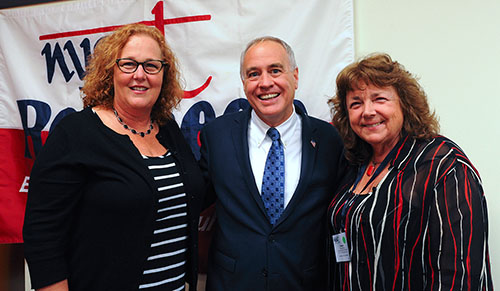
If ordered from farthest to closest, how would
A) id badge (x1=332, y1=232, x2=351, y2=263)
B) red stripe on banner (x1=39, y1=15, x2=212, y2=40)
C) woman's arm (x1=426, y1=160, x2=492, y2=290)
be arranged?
1. red stripe on banner (x1=39, y1=15, x2=212, y2=40)
2. id badge (x1=332, y1=232, x2=351, y2=263)
3. woman's arm (x1=426, y1=160, x2=492, y2=290)

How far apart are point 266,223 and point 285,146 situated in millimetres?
340

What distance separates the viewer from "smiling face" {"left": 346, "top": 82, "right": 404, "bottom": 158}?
4.24ft

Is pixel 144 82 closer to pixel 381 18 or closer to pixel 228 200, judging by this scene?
pixel 228 200

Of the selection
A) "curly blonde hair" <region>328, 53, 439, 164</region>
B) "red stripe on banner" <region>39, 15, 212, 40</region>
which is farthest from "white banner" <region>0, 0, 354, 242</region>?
"curly blonde hair" <region>328, 53, 439, 164</region>

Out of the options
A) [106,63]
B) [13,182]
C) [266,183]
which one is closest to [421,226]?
[266,183]

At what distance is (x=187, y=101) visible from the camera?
206 cm

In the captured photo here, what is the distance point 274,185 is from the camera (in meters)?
1.49

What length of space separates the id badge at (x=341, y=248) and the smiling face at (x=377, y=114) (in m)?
0.37

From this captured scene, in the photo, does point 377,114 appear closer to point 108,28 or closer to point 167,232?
point 167,232

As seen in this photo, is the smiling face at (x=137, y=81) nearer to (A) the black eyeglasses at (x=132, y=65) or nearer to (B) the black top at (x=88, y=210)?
(A) the black eyeglasses at (x=132, y=65)

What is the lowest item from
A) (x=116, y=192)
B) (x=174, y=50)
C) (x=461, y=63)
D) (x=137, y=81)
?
(x=116, y=192)

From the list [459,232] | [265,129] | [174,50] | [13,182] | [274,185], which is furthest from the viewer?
[13,182]

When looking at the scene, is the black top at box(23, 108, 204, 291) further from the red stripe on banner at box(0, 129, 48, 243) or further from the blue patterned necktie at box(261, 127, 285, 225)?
the red stripe on banner at box(0, 129, 48, 243)

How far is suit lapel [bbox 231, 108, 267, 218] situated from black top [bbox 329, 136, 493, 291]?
1.15ft
